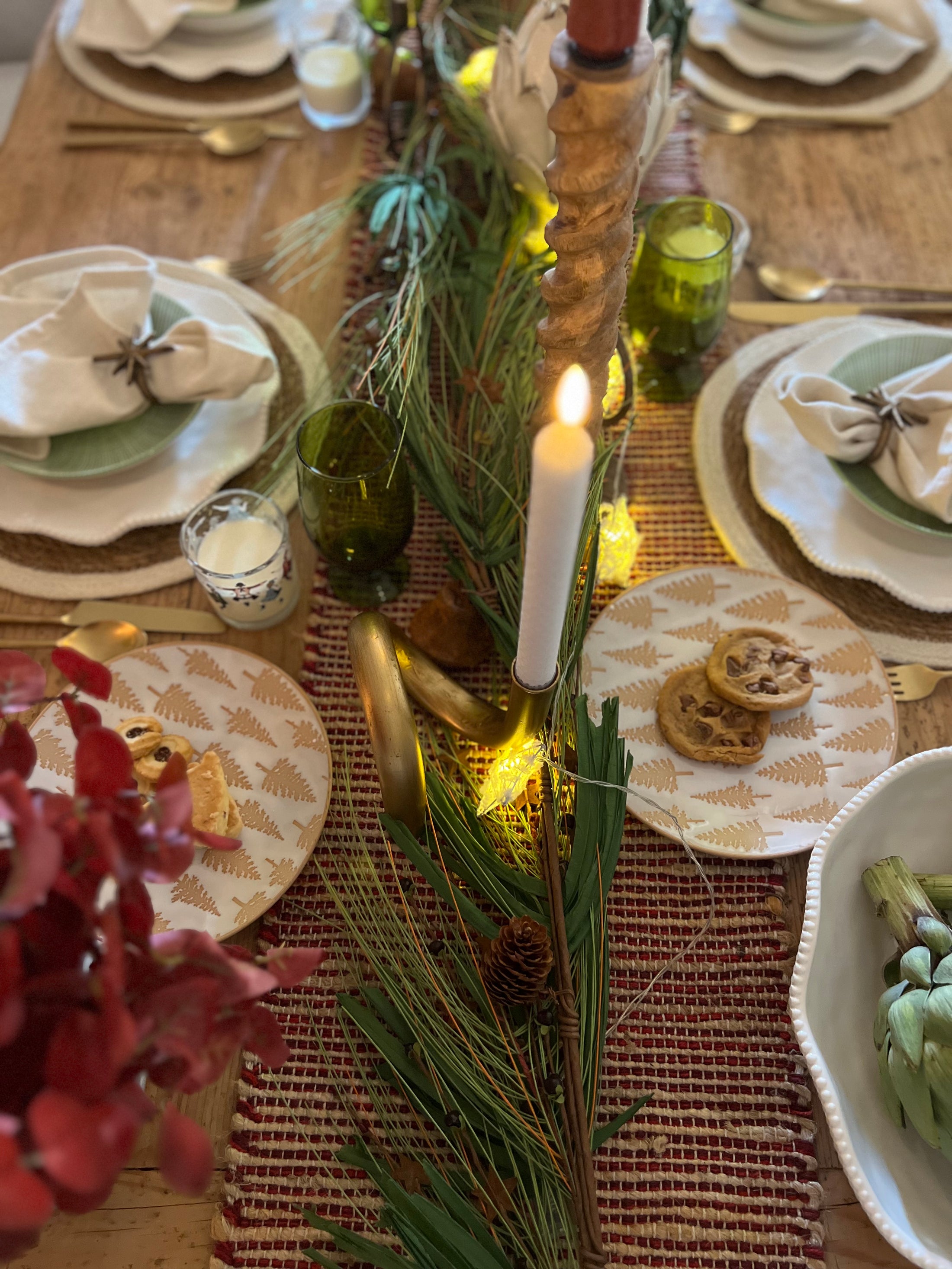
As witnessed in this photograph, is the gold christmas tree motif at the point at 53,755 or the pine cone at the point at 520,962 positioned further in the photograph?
the gold christmas tree motif at the point at 53,755

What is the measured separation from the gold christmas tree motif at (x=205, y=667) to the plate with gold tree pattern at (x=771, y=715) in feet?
0.93

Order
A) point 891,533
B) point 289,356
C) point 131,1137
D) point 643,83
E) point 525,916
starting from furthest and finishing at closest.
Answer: point 289,356 < point 891,533 < point 525,916 < point 643,83 < point 131,1137

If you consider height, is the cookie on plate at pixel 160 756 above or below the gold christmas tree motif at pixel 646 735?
above

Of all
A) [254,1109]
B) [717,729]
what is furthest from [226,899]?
[717,729]

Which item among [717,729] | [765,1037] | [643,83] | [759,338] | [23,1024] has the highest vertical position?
[643,83]

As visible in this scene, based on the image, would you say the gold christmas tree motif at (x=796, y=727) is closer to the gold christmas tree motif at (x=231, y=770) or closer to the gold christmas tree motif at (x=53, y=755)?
the gold christmas tree motif at (x=231, y=770)

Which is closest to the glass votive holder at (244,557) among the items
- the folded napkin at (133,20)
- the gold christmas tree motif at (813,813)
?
the gold christmas tree motif at (813,813)

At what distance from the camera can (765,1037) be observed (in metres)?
0.64

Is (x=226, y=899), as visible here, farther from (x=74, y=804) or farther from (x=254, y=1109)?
(x=74, y=804)

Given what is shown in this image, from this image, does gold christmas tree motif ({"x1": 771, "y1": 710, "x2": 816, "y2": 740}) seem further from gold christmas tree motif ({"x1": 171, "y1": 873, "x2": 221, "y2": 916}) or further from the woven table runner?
gold christmas tree motif ({"x1": 171, "y1": 873, "x2": 221, "y2": 916})

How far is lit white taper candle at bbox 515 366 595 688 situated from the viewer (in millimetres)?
378

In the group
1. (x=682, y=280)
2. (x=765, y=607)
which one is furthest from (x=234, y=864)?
(x=682, y=280)

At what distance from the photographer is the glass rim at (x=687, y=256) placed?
81cm

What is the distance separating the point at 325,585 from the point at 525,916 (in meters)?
0.37
